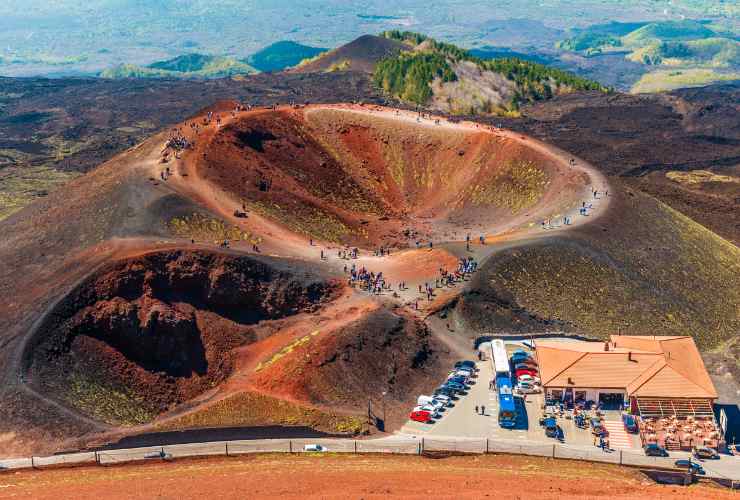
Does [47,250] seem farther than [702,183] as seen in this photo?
No

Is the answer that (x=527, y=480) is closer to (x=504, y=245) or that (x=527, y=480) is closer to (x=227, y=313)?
(x=227, y=313)

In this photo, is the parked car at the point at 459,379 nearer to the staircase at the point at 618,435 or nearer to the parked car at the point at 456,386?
the parked car at the point at 456,386

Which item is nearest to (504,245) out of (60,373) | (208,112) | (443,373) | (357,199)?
(443,373)

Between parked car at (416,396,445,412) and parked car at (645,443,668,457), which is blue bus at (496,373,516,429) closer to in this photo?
parked car at (416,396,445,412)

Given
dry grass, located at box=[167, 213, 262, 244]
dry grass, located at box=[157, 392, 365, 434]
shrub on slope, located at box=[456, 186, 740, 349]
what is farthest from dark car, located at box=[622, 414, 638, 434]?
dry grass, located at box=[167, 213, 262, 244]

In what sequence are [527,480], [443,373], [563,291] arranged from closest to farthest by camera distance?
[527,480] < [443,373] < [563,291]

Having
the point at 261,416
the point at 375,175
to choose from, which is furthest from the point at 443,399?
the point at 375,175

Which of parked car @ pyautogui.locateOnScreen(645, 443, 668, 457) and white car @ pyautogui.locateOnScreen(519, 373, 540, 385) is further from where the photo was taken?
white car @ pyautogui.locateOnScreen(519, 373, 540, 385)
